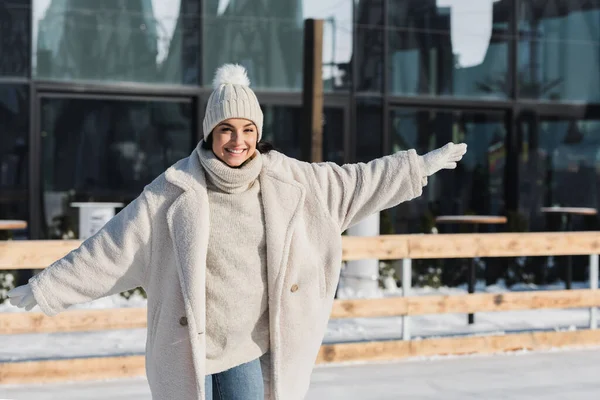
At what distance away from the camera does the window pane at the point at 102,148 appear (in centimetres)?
1013

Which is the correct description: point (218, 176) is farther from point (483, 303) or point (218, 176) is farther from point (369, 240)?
point (483, 303)

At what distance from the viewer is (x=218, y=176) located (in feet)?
10.9

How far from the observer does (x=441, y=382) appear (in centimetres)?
665

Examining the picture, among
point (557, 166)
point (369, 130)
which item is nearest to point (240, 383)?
point (369, 130)

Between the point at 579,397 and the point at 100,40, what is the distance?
6135 millimetres

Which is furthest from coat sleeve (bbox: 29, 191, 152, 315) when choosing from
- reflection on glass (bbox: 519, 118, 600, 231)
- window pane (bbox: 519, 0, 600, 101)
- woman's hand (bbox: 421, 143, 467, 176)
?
window pane (bbox: 519, 0, 600, 101)

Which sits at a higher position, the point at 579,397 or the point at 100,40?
the point at 100,40

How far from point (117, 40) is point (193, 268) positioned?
7423 mm

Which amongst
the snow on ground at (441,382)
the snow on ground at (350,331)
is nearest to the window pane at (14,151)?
the snow on ground at (350,331)

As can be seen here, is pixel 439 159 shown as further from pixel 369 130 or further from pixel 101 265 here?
pixel 369 130

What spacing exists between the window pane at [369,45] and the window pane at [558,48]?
70.2 inches

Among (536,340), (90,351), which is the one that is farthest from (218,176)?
(536,340)

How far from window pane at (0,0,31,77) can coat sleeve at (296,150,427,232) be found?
22.9 feet

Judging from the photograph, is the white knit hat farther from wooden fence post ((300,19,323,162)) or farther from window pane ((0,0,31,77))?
window pane ((0,0,31,77))
